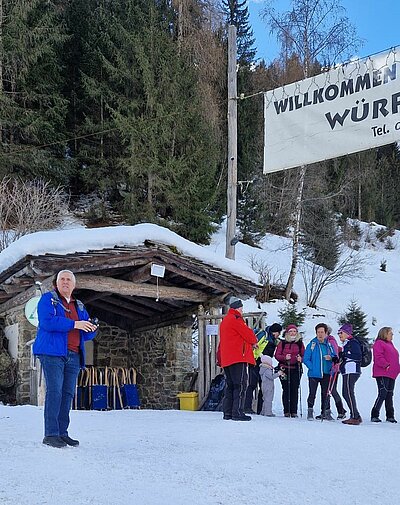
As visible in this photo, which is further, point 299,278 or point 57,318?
point 299,278

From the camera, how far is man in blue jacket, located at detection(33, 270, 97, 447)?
503 centimetres

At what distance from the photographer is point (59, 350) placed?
5.05 metres

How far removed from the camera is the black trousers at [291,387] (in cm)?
937

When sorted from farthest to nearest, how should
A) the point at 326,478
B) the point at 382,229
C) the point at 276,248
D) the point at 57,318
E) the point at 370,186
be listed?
the point at 370,186 < the point at 382,229 < the point at 276,248 < the point at 57,318 < the point at 326,478

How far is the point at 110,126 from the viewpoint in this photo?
2469 cm

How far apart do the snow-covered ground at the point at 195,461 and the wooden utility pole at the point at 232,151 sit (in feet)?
13.4

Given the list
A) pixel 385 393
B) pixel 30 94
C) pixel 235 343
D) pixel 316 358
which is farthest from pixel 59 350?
pixel 30 94

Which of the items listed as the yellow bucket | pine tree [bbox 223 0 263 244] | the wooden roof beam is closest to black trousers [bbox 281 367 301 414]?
the yellow bucket

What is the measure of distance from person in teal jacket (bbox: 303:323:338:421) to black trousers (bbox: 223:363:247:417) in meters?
1.49

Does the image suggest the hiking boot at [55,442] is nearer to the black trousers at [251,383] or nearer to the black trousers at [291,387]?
the black trousers at [291,387]

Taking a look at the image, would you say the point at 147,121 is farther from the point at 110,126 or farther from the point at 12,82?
the point at 12,82

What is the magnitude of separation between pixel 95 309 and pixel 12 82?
45.5ft

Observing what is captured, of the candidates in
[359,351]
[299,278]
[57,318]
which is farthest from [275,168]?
[299,278]

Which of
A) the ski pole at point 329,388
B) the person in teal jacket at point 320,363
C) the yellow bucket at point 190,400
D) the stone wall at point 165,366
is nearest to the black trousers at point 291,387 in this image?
the person in teal jacket at point 320,363
